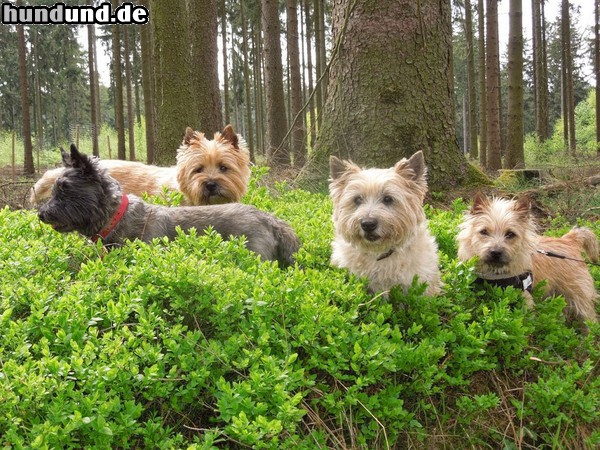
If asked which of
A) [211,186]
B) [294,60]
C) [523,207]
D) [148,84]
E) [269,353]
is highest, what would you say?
[294,60]

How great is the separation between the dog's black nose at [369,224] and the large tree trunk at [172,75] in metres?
7.24

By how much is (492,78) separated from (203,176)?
46.9 ft

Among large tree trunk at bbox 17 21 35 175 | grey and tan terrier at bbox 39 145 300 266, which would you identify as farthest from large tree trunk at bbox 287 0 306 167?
grey and tan terrier at bbox 39 145 300 266

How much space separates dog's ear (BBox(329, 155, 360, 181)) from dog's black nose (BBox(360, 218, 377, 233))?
0.68 meters

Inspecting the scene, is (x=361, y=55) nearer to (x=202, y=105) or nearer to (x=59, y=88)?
(x=202, y=105)

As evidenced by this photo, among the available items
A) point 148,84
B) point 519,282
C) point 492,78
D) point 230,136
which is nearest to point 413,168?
point 519,282

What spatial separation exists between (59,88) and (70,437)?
6596 centimetres

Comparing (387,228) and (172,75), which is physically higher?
(172,75)

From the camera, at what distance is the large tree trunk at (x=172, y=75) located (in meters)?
10.8

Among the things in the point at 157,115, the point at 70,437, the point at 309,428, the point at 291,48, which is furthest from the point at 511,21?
the point at 70,437

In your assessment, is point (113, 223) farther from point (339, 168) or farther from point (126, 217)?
point (339, 168)

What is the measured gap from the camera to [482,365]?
12.5 feet

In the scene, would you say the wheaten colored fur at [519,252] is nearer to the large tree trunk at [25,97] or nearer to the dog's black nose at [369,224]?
the dog's black nose at [369,224]

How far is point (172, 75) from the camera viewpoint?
426 inches
